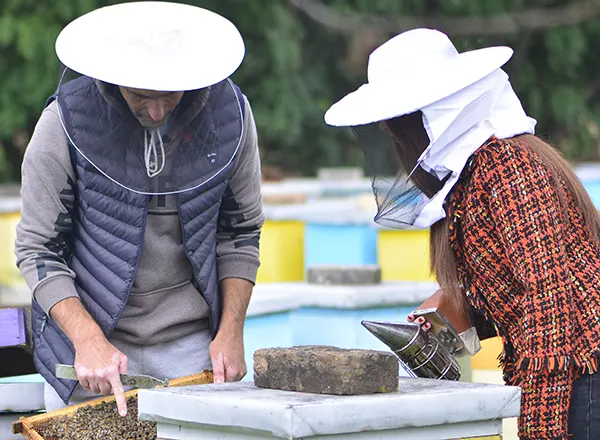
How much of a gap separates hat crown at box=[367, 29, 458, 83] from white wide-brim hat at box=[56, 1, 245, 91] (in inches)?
15.1

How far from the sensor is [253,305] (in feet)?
13.0

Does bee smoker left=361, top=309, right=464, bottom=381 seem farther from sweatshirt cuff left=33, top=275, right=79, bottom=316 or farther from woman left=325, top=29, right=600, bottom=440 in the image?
sweatshirt cuff left=33, top=275, right=79, bottom=316

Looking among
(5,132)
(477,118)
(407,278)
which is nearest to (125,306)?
(477,118)

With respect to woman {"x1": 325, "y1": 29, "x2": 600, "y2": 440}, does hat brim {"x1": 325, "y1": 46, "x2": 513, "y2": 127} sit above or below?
above

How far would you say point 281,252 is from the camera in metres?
5.42

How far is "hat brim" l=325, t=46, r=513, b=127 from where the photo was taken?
2252mm

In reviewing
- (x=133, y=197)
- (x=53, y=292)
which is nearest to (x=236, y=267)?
(x=133, y=197)

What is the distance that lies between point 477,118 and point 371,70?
0.28 metres

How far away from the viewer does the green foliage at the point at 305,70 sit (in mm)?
11828

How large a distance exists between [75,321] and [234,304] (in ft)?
1.42

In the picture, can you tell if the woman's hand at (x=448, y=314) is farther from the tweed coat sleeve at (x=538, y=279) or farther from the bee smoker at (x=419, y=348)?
the tweed coat sleeve at (x=538, y=279)

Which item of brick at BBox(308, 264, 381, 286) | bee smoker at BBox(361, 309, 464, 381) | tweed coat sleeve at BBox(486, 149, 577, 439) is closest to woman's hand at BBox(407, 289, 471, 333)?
bee smoker at BBox(361, 309, 464, 381)

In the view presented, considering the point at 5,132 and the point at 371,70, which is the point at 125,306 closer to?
the point at 371,70

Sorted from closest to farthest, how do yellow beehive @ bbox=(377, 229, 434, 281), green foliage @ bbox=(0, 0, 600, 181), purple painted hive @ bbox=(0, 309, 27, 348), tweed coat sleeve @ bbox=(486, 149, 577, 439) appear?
tweed coat sleeve @ bbox=(486, 149, 577, 439) → purple painted hive @ bbox=(0, 309, 27, 348) → yellow beehive @ bbox=(377, 229, 434, 281) → green foliage @ bbox=(0, 0, 600, 181)
